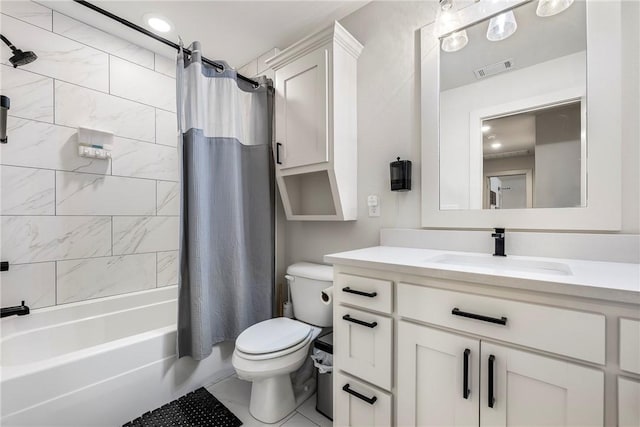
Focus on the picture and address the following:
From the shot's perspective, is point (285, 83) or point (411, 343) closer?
point (411, 343)

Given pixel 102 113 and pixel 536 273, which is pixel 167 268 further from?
pixel 536 273

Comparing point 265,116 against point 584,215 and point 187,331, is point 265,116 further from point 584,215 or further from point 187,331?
point 584,215

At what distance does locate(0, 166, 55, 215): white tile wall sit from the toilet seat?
1566 millimetres

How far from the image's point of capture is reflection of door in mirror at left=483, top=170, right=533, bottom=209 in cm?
125

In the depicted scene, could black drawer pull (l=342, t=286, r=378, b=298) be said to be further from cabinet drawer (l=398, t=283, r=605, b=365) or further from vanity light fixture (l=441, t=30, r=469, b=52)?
vanity light fixture (l=441, t=30, r=469, b=52)

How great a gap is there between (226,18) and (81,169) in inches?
58.2

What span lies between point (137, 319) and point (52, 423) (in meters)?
0.89

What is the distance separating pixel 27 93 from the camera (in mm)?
1699

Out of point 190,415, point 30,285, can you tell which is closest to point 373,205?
point 190,415

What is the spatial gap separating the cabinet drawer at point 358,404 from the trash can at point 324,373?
0.25m

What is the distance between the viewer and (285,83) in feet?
6.18

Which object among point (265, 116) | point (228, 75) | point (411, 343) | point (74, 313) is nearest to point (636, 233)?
point (411, 343)

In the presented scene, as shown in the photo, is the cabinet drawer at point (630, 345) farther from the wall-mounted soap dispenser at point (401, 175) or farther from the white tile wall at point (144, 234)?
the white tile wall at point (144, 234)

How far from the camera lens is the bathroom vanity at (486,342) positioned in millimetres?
692
